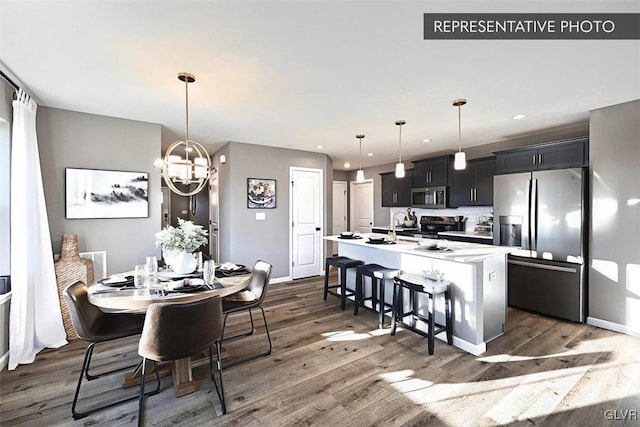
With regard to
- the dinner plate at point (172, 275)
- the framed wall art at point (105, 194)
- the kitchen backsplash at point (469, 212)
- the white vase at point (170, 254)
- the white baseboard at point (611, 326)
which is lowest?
the white baseboard at point (611, 326)

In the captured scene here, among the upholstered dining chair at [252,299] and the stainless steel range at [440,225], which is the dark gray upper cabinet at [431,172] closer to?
the stainless steel range at [440,225]

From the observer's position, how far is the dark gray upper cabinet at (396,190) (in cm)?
615

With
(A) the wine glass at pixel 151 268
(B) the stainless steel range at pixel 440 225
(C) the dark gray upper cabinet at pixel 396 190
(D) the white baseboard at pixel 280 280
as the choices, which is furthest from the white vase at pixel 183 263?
(C) the dark gray upper cabinet at pixel 396 190

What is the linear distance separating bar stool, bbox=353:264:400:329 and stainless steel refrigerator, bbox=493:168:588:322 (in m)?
1.42

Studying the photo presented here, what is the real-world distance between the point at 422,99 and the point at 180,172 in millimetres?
2524

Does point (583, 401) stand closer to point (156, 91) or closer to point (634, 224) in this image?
point (634, 224)

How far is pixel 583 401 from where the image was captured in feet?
6.56

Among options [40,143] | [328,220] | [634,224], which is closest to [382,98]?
[634,224]

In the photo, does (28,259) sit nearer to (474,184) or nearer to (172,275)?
(172,275)

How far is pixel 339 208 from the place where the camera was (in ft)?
26.5

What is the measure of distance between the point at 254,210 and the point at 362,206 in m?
3.66

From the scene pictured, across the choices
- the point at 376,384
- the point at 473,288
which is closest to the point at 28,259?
the point at 376,384

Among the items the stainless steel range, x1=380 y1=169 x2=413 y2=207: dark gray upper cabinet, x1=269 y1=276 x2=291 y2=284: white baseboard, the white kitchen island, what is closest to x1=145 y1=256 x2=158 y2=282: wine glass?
the white kitchen island

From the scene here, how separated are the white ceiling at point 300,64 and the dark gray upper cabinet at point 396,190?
2421 millimetres
